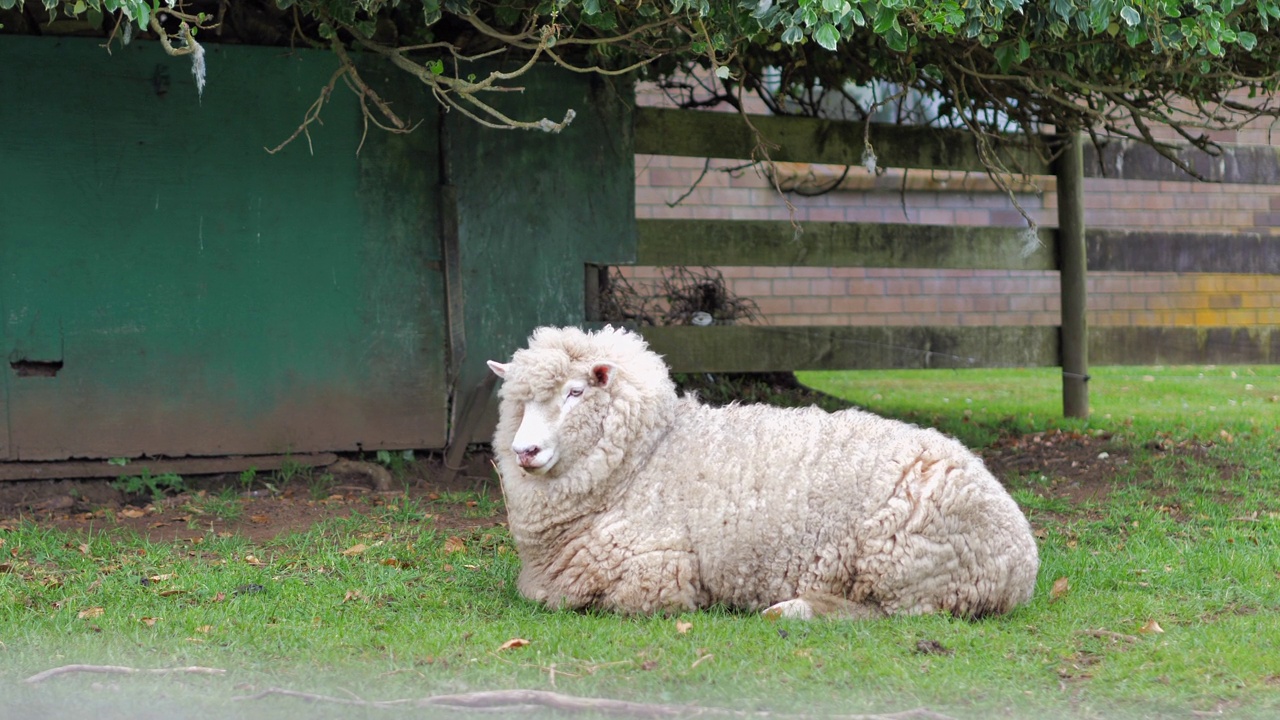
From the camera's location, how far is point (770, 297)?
13633mm

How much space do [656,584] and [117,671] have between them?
1812mm

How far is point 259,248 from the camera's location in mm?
7012

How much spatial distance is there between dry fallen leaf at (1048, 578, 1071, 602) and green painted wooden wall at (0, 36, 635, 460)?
11.6 feet

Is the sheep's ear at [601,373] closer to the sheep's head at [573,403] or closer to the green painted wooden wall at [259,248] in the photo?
the sheep's head at [573,403]

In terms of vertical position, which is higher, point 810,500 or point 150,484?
point 810,500

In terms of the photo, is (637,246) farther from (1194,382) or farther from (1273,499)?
(1194,382)

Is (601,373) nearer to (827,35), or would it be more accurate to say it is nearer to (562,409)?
(562,409)

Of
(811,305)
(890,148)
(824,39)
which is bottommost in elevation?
(811,305)

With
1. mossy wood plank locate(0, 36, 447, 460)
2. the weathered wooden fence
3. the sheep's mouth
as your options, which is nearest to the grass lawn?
the sheep's mouth

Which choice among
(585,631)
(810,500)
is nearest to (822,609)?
(810,500)

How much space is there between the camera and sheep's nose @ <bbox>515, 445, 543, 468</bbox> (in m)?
4.48

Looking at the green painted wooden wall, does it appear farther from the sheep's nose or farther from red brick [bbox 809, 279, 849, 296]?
red brick [bbox 809, 279, 849, 296]

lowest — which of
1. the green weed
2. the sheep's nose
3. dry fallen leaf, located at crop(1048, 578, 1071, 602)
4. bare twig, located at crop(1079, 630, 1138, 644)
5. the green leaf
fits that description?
bare twig, located at crop(1079, 630, 1138, 644)

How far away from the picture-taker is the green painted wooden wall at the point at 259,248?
6688 mm
